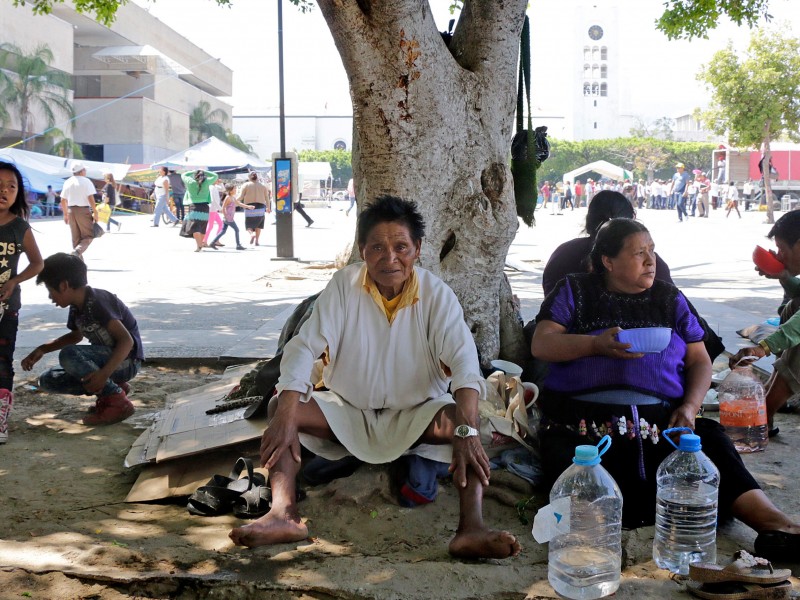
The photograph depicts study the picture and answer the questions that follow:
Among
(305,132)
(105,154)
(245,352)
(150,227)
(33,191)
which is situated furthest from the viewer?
(305,132)

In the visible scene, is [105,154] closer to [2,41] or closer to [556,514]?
[2,41]

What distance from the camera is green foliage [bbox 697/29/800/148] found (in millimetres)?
28938

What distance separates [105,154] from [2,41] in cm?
1414

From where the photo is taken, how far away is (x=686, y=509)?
3301mm

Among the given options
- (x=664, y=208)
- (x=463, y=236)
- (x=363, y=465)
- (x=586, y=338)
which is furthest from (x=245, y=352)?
(x=664, y=208)

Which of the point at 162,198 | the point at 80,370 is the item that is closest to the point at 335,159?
the point at 162,198

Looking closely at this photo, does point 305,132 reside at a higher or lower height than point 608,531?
higher

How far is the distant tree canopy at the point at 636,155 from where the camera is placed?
3127 inches

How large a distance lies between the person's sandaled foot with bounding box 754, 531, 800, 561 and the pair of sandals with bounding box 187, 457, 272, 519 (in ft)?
6.45

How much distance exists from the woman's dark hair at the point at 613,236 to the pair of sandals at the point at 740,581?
1424 millimetres

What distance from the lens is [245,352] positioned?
7.19 m

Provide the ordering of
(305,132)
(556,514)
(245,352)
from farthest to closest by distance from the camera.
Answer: (305,132) < (245,352) < (556,514)

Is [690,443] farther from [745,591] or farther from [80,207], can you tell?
[80,207]

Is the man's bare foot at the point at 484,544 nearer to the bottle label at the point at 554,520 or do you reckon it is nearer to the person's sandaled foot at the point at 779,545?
the bottle label at the point at 554,520
